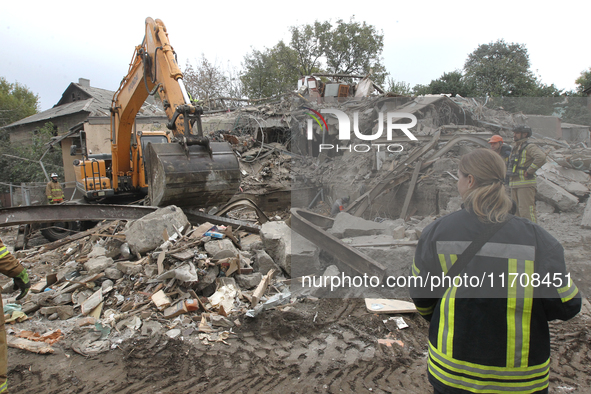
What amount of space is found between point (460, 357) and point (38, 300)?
4813 millimetres

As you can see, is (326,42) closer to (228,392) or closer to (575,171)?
(575,171)

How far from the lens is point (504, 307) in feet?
5.04

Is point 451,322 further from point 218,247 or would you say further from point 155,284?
point 155,284

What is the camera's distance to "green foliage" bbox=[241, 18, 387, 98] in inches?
1211

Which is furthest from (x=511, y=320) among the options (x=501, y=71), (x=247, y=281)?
(x=501, y=71)

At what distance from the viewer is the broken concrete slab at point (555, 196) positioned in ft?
21.1

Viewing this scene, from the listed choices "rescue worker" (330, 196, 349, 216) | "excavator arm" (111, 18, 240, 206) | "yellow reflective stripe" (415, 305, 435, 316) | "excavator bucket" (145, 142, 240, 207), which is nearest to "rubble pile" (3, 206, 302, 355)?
"excavator bucket" (145, 142, 240, 207)

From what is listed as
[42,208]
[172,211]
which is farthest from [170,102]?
[42,208]

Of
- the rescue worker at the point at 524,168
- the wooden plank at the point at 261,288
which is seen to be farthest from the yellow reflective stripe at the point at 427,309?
the rescue worker at the point at 524,168

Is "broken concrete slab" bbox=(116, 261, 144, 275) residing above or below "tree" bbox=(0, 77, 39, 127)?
below

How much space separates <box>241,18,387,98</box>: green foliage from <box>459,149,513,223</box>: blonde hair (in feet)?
97.8

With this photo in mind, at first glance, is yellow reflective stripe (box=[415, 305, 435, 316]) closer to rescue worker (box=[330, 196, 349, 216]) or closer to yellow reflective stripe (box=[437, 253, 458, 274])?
yellow reflective stripe (box=[437, 253, 458, 274])

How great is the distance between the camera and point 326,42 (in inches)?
1270

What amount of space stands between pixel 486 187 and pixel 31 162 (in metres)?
24.7
